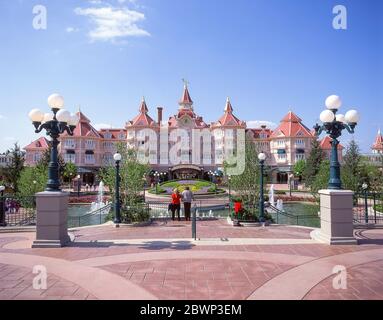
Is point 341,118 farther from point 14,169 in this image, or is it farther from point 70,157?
point 70,157

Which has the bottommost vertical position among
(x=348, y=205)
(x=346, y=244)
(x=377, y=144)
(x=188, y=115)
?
(x=346, y=244)

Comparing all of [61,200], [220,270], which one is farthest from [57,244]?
[220,270]

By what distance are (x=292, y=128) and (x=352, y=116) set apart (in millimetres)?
58891

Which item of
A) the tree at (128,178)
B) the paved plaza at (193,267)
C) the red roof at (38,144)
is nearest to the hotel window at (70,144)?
the red roof at (38,144)

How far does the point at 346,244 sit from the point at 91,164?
64.7 metres

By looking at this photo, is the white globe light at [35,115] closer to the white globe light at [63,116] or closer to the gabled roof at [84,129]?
the white globe light at [63,116]

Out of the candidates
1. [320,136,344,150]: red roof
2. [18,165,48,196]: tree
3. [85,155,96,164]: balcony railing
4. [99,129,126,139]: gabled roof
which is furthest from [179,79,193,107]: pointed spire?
[18,165,48,196]: tree

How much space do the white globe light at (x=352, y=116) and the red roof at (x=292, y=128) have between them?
5730 cm

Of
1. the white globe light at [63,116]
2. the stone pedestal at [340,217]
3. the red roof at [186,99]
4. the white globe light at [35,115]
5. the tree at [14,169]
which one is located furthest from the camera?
the red roof at [186,99]

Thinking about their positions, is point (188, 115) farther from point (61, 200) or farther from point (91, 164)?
point (61, 200)

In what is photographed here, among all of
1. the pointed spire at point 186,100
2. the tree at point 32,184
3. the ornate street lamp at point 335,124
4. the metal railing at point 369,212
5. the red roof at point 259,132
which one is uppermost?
the pointed spire at point 186,100

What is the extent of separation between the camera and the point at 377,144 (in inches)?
3159

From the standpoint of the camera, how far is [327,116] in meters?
11.1

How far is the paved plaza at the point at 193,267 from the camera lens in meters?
6.21
